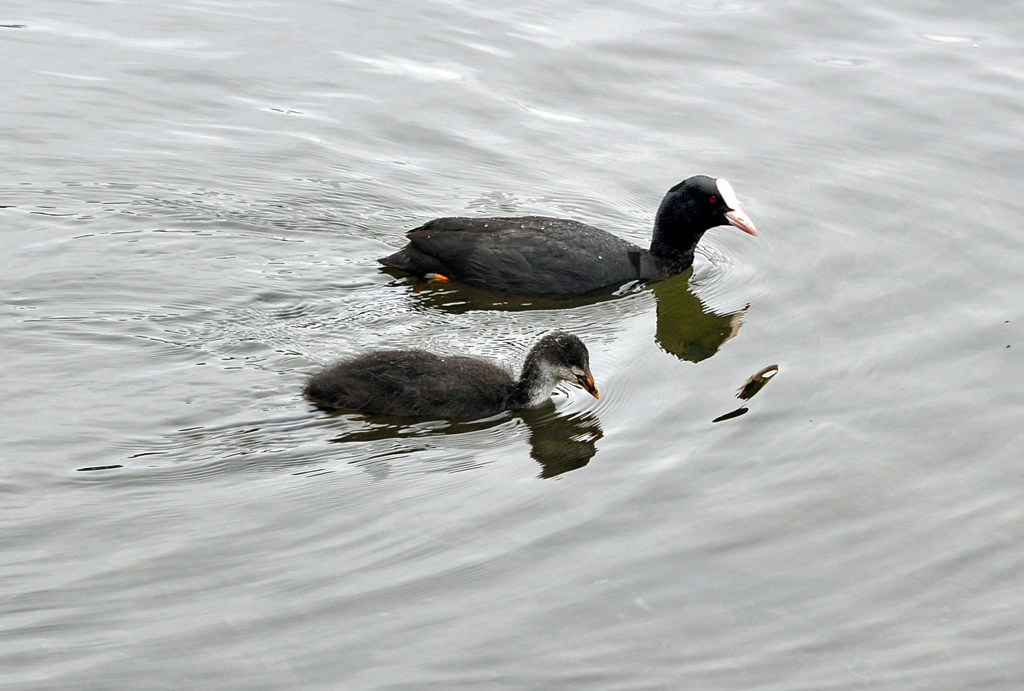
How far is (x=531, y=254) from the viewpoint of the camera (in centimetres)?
926

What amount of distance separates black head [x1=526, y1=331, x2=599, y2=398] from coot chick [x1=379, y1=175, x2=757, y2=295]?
5.41ft

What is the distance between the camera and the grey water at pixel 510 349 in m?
5.73

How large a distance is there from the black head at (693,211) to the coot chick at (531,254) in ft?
0.03

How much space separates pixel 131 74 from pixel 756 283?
243 inches

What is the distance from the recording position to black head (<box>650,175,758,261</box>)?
975cm

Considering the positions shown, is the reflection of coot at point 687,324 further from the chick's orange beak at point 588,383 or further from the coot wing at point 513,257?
the chick's orange beak at point 588,383

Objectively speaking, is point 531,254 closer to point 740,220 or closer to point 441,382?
point 740,220

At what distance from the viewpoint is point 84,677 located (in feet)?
17.3

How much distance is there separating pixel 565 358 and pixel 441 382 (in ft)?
2.39

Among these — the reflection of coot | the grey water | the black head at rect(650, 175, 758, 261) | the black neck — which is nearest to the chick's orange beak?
the grey water

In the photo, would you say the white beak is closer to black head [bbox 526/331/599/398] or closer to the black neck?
the black neck

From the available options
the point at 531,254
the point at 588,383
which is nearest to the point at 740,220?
the point at 531,254

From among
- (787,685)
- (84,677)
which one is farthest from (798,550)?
(84,677)

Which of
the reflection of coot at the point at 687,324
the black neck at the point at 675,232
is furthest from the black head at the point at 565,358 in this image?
the black neck at the point at 675,232
